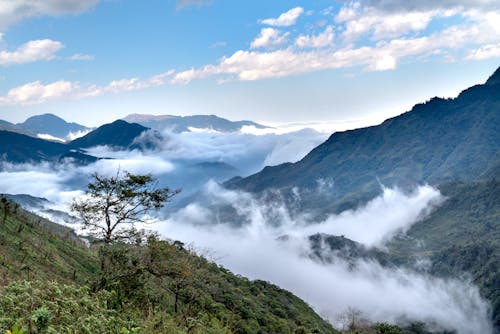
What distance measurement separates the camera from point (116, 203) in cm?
4531

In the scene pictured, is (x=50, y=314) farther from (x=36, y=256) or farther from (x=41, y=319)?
(x=36, y=256)

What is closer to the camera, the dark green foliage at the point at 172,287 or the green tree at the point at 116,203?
the dark green foliage at the point at 172,287

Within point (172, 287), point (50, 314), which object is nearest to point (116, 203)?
point (172, 287)

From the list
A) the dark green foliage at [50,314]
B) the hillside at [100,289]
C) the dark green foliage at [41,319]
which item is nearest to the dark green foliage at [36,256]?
the hillside at [100,289]

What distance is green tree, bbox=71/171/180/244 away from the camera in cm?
4509

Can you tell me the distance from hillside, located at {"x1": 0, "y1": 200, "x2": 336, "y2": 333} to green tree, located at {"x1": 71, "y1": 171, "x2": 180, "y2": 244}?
159 inches

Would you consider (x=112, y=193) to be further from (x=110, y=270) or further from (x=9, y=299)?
(x=9, y=299)

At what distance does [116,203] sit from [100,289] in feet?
58.0

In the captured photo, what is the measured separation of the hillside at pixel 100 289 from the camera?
15453 millimetres

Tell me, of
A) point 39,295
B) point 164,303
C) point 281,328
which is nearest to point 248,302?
point 281,328

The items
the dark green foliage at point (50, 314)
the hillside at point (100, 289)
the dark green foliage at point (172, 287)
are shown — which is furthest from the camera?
the dark green foliage at point (172, 287)

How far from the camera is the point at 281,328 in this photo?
68.9 m

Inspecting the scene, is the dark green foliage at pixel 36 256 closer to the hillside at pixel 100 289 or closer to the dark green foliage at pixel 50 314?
the hillside at pixel 100 289

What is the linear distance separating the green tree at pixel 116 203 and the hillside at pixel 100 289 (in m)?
4.04
